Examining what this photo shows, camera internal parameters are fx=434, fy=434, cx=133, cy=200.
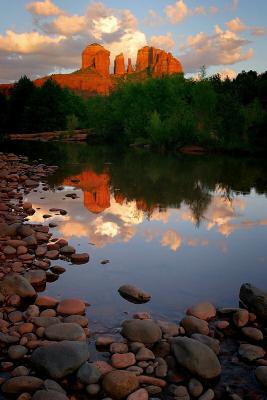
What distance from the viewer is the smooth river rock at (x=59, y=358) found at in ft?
16.1

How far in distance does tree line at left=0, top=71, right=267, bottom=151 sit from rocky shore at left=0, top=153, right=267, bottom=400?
3601cm

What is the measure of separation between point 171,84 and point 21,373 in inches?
2130

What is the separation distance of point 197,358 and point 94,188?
14.8 metres

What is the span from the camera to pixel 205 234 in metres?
11.7

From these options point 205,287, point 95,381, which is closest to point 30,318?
point 95,381

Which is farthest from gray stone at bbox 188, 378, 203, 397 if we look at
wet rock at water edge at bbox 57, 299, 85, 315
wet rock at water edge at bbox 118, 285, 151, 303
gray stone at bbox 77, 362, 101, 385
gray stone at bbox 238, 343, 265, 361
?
wet rock at water edge at bbox 118, 285, 151, 303

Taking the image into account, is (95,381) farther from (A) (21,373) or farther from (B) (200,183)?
(B) (200,183)

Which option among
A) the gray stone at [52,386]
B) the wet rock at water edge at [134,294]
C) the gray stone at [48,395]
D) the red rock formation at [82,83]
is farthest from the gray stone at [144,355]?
the red rock formation at [82,83]

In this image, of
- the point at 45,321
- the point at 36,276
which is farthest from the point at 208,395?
the point at 36,276

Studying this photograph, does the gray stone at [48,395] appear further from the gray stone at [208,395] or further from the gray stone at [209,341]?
the gray stone at [209,341]

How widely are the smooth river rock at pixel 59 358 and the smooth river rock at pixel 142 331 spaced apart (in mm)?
753

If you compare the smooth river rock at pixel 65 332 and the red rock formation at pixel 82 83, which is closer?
the smooth river rock at pixel 65 332

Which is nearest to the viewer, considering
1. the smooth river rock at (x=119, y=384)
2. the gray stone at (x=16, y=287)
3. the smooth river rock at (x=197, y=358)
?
the smooth river rock at (x=119, y=384)

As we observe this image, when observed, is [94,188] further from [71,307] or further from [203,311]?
[203,311]
